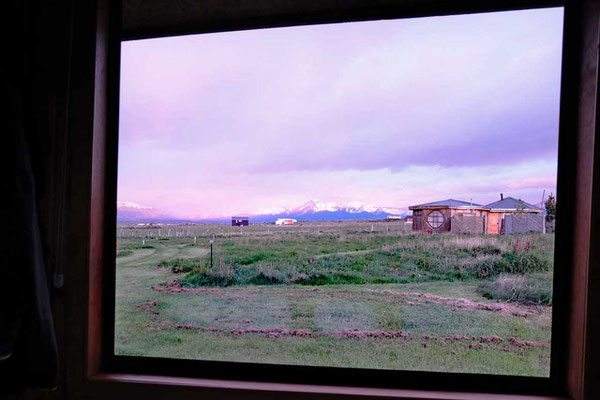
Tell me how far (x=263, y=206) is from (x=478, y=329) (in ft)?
3.21

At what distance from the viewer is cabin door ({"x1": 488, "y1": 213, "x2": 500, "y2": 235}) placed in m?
1.20

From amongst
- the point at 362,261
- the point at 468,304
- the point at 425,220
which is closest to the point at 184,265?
the point at 362,261

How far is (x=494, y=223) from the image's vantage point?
3.95ft

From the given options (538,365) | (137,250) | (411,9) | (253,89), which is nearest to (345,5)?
(411,9)

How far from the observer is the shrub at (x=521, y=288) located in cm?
109

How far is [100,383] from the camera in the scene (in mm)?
1068

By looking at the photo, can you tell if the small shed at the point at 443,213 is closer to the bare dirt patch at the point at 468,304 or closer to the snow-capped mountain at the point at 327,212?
the snow-capped mountain at the point at 327,212

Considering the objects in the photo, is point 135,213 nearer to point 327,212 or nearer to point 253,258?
point 253,258

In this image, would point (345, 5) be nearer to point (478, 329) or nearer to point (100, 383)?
point (478, 329)

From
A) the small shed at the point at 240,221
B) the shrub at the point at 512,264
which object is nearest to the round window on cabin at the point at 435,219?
the shrub at the point at 512,264

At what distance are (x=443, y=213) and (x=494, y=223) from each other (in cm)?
20

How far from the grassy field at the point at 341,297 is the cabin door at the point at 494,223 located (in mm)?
51

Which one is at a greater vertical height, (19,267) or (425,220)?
(425,220)

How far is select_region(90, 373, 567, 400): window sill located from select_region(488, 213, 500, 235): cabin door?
1.87 feet
